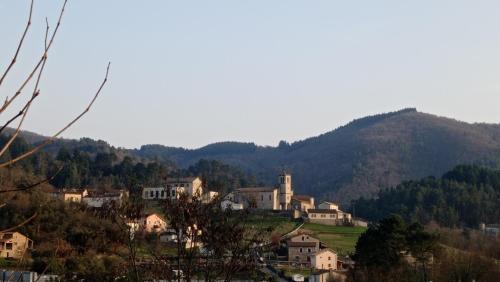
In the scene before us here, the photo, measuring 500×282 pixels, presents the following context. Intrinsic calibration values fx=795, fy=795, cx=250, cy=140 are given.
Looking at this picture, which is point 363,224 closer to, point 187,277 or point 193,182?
point 193,182

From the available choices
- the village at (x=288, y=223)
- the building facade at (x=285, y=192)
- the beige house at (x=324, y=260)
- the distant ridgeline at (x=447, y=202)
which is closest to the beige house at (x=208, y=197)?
the village at (x=288, y=223)

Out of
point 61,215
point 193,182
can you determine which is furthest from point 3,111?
point 193,182

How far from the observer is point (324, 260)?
46.5 metres

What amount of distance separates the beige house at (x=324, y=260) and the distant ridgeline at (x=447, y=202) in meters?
33.8

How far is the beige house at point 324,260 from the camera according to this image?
46.2 meters

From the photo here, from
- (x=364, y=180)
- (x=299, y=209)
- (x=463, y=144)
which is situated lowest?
(x=299, y=209)

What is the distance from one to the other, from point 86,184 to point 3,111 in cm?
8045

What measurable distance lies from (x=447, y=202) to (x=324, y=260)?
136ft

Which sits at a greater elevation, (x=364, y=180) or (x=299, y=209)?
(x=364, y=180)

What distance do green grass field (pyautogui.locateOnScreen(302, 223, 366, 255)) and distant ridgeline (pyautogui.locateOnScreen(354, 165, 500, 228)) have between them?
17170 mm

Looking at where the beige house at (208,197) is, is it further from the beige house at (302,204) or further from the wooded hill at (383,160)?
the wooded hill at (383,160)

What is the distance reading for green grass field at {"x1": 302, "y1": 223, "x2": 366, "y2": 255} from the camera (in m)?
53.9

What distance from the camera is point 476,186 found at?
8831 centimetres

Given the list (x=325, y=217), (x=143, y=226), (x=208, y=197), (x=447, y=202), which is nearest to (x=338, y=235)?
(x=325, y=217)
